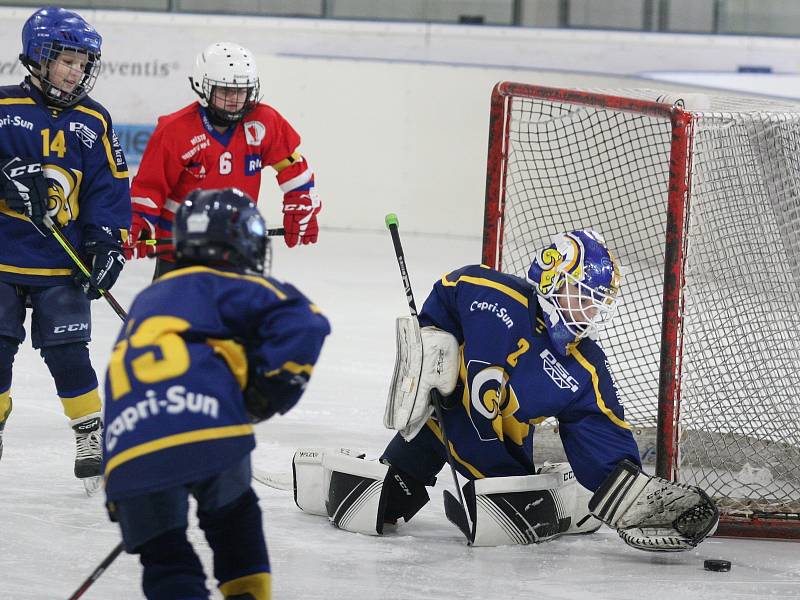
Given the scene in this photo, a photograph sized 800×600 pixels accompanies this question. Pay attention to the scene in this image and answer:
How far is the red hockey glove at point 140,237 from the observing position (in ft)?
12.3

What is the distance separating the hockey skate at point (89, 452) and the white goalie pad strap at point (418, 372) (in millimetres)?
815

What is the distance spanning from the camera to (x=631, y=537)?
3045 mm

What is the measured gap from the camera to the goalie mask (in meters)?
2.96

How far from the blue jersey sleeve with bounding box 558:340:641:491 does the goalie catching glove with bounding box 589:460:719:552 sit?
0.13ft

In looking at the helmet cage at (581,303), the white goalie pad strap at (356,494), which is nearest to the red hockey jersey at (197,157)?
the white goalie pad strap at (356,494)

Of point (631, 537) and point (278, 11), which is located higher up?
point (278, 11)

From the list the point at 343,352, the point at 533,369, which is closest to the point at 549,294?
the point at 533,369

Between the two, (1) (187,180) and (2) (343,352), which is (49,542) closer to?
(1) (187,180)

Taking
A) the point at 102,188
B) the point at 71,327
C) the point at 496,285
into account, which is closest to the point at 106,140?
the point at 102,188

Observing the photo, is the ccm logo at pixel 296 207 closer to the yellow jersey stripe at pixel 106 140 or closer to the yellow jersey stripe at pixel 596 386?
the yellow jersey stripe at pixel 106 140

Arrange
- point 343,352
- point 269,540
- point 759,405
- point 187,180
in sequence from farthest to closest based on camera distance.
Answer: point 343,352 → point 187,180 → point 759,405 → point 269,540

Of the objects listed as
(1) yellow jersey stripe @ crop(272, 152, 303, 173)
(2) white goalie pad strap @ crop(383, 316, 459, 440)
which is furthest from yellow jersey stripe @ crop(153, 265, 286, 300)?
(1) yellow jersey stripe @ crop(272, 152, 303, 173)

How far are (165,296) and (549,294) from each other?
44.9 inches

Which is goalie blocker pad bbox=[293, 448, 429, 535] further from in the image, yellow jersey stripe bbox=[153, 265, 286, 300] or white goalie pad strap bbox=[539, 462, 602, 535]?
yellow jersey stripe bbox=[153, 265, 286, 300]
